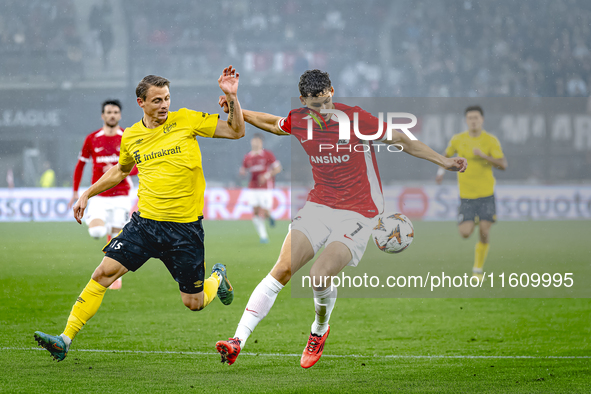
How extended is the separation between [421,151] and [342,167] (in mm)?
596

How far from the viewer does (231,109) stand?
4586 millimetres

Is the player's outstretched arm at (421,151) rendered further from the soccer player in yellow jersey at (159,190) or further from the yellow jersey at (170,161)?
the yellow jersey at (170,161)

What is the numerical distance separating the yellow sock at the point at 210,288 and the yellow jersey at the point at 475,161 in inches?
152

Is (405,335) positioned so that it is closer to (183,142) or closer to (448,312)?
(448,312)

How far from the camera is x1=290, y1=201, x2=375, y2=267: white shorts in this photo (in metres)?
4.82

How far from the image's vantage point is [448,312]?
752 centimetres

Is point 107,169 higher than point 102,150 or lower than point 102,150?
lower

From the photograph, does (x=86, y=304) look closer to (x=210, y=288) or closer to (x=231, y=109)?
(x=210, y=288)

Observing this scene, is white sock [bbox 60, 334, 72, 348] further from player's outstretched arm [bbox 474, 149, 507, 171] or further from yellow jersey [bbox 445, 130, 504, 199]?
yellow jersey [bbox 445, 130, 504, 199]

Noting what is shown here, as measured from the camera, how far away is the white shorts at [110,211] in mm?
8289

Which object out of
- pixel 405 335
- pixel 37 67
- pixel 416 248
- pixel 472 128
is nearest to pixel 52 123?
pixel 37 67

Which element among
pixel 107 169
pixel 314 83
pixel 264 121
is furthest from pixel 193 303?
pixel 107 169

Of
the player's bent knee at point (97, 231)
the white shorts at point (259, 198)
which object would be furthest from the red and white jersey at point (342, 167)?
the white shorts at point (259, 198)

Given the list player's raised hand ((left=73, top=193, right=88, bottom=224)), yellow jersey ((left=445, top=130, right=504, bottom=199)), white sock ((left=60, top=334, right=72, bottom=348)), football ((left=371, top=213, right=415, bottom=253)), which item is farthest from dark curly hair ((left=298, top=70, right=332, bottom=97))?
yellow jersey ((left=445, top=130, right=504, bottom=199))
